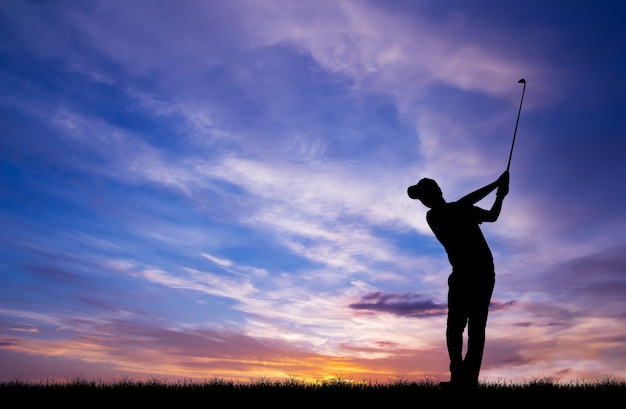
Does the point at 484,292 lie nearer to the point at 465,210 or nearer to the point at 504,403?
the point at 465,210

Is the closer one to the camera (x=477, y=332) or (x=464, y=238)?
(x=477, y=332)

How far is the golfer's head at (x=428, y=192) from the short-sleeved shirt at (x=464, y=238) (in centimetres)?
14

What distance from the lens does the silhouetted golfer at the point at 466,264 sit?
837cm

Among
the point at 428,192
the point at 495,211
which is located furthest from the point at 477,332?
the point at 428,192

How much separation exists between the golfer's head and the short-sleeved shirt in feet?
0.47

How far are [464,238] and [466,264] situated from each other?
42 centimetres

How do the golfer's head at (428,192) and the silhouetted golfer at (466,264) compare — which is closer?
the silhouetted golfer at (466,264)

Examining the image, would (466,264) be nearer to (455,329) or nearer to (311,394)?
(455,329)

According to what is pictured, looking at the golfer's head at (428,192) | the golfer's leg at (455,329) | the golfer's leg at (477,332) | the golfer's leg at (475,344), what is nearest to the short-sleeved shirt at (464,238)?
the golfer's head at (428,192)

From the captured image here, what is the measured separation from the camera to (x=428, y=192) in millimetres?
8875

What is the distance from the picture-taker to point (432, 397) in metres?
6.95

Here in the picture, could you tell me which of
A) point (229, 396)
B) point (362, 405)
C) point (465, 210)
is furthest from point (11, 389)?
point (465, 210)

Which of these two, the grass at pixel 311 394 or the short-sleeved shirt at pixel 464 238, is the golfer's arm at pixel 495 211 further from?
the grass at pixel 311 394

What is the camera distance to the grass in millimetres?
6762
